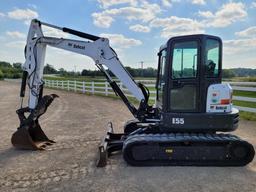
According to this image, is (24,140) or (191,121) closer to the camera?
(191,121)

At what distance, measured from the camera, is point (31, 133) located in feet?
24.8

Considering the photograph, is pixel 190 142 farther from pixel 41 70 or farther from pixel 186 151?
pixel 41 70

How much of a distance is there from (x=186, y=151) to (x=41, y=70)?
4035 mm

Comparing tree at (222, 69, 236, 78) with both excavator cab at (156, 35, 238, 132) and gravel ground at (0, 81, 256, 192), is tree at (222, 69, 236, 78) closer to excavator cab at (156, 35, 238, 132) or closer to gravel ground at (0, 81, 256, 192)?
excavator cab at (156, 35, 238, 132)

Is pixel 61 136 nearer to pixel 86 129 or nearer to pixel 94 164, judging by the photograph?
pixel 86 129

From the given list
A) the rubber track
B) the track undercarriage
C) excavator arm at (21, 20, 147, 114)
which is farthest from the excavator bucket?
the rubber track

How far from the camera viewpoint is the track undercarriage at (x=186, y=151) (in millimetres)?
5676

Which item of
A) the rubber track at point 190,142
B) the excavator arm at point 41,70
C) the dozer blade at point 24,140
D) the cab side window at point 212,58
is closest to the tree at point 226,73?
the cab side window at point 212,58

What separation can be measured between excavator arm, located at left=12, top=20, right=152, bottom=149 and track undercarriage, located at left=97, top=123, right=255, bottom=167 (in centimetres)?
155

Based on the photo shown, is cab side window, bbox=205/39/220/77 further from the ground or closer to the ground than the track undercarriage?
further from the ground

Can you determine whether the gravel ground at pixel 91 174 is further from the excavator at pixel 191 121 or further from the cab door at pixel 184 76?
the cab door at pixel 184 76

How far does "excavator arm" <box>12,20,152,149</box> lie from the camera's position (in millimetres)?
7320

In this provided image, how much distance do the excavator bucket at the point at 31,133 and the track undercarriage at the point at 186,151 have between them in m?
2.11

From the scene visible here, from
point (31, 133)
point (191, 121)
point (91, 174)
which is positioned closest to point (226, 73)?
point (191, 121)
